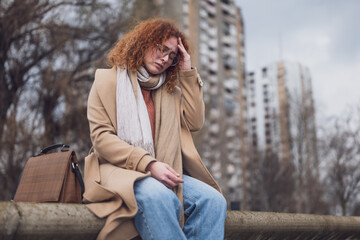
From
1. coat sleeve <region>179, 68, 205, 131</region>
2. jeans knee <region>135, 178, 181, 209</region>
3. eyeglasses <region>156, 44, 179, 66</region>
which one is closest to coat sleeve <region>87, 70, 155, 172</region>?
jeans knee <region>135, 178, 181, 209</region>

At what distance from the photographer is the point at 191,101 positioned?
9.60 feet

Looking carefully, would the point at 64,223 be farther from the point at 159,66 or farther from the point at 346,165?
the point at 346,165

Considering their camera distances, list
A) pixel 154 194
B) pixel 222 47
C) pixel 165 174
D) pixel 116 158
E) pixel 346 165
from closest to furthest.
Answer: pixel 154 194
pixel 165 174
pixel 116 158
pixel 346 165
pixel 222 47

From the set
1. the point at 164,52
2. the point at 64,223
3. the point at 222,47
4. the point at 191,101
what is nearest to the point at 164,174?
the point at 64,223

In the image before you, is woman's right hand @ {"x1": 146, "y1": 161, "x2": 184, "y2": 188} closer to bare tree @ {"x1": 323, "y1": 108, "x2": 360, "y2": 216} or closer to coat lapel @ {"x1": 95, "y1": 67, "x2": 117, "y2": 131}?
coat lapel @ {"x1": 95, "y1": 67, "x2": 117, "y2": 131}

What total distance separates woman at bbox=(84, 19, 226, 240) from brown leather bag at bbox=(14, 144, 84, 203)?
3.1 inches

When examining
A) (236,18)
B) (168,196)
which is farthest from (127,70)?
(236,18)

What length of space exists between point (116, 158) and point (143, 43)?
0.81 metres

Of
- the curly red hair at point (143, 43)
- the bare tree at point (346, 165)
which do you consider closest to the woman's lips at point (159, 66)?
the curly red hair at point (143, 43)

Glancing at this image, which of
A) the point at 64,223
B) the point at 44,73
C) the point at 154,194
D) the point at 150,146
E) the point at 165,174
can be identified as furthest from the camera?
the point at 44,73

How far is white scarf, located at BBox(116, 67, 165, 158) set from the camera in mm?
2547

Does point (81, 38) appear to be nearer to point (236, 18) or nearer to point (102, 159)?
point (102, 159)

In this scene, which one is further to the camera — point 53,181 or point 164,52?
point 164,52

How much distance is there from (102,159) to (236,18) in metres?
63.7
